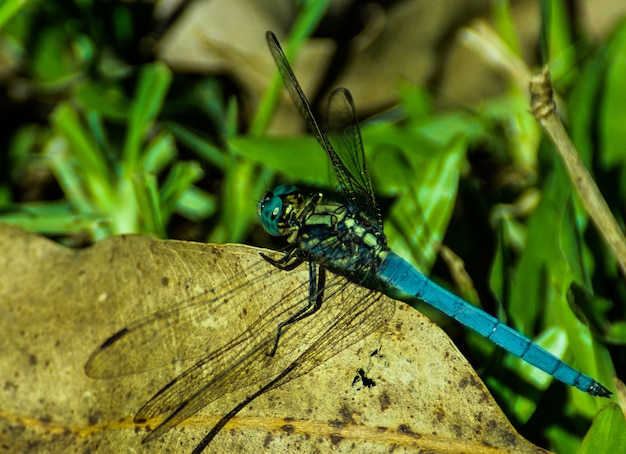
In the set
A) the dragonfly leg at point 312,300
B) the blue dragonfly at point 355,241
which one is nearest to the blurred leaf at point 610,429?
the blue dragonfly at point 355,241

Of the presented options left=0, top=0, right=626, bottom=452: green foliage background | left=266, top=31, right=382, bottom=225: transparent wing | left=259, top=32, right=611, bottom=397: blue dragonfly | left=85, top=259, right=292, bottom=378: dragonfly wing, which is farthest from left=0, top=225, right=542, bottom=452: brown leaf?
left=266, top=31, right=382, bottom=225: transparent wing

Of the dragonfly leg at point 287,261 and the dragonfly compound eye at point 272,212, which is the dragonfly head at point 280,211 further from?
the dragonfly leg at point 287,261

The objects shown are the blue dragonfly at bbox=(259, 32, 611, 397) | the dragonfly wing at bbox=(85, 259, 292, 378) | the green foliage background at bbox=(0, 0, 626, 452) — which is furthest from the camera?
the green foliage background at bbox=(0, 0, 626, 452)

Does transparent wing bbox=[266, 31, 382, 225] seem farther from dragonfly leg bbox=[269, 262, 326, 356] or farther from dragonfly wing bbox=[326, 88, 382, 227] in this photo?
dragonfly leg bbox=[269, 262, 326, 356]

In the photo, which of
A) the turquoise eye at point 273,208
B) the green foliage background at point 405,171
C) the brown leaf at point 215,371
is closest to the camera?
the brown leaf at point 215,371

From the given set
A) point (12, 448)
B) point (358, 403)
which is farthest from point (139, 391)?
point (358, 403)

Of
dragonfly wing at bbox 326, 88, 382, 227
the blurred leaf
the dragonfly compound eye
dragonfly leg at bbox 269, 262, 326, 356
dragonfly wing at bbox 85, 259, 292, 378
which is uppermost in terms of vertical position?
dragonfly wing at bbox 326, 88, 382, 227

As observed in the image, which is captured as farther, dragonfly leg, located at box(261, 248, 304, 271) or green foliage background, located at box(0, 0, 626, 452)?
green foliage background, located at box(0, 0, 626, 452)

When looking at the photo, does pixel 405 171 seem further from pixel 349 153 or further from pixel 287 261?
pixel 287 261

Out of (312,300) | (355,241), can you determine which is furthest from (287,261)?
(355,241)
